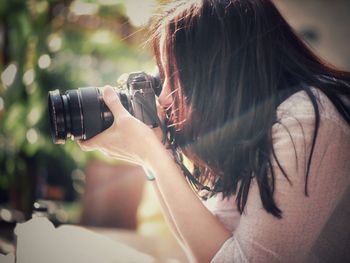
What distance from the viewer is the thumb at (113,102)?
0.75 metres

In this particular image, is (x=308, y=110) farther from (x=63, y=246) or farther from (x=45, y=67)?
(x=45, y=67)

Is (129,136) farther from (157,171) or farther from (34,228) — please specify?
(34,228)

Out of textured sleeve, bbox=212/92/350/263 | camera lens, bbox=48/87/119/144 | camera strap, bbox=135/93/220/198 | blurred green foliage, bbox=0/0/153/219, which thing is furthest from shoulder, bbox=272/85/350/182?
blurred green foliage, bbox=0/0/153/219

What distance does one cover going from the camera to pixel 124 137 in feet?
2.45

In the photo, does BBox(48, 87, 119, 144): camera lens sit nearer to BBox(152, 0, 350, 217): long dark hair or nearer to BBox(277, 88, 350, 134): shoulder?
BBox(152, 0, 350, 217): long dark hair

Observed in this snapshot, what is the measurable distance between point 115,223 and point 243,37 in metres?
1.28

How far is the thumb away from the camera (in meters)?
0.75

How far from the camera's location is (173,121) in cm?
77

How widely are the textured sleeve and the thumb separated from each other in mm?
273

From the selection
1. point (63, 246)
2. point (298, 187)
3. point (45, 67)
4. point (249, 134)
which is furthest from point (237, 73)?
point (45, 67)

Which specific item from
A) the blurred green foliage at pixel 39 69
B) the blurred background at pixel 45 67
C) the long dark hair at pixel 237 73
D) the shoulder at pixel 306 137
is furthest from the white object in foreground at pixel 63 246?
the blurred green foliage at pixel 39 69

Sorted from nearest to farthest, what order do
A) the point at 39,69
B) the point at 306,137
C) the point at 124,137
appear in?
the point at 306,137 < the point at 124,137 < the point at 39,69

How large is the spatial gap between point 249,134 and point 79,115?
310mm

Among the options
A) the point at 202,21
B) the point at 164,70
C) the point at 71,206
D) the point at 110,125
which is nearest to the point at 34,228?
the point at 110,125
